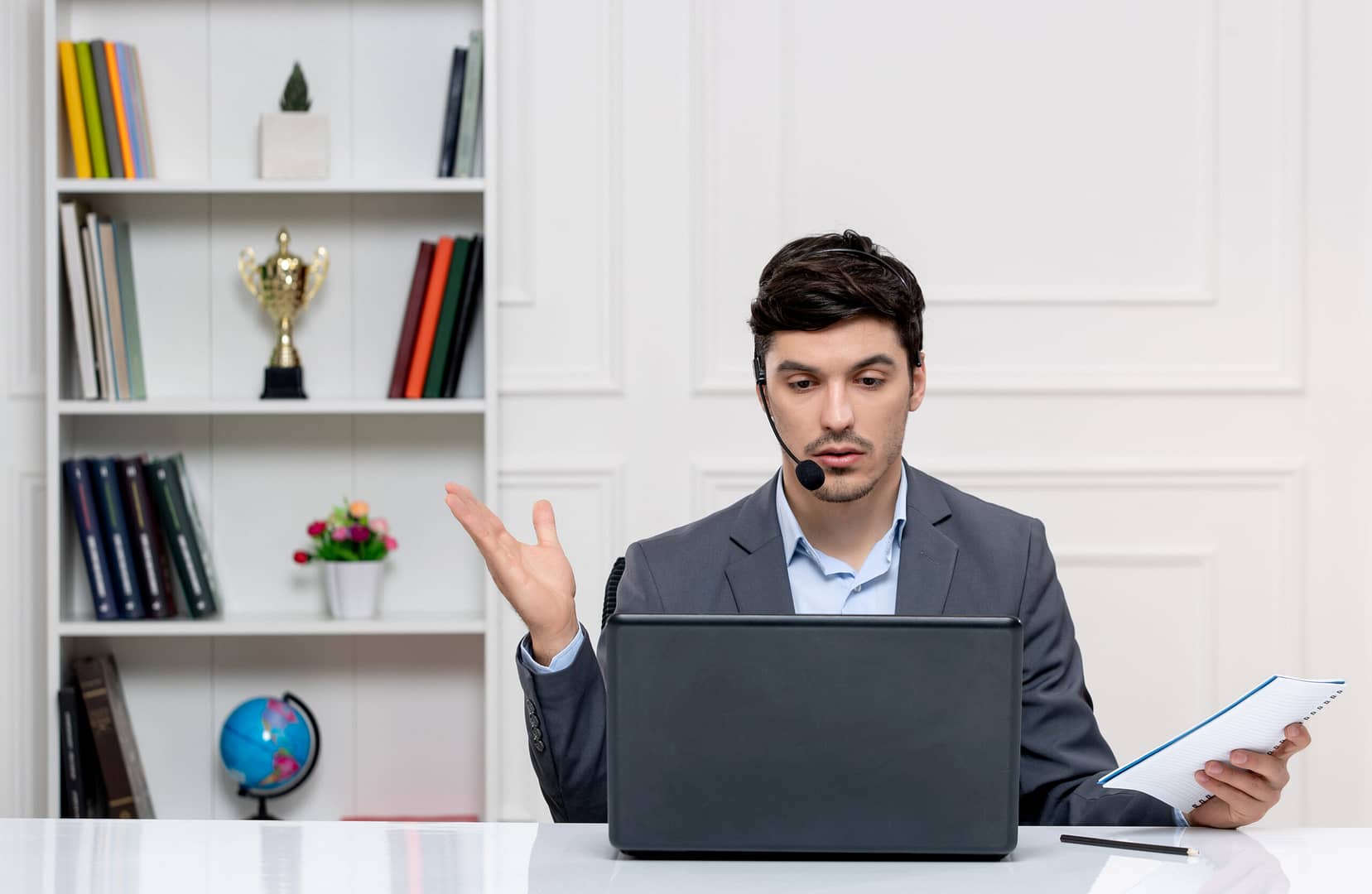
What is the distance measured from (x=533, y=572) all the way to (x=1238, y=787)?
2.11ft

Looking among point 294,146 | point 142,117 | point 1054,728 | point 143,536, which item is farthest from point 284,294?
point 1054,728

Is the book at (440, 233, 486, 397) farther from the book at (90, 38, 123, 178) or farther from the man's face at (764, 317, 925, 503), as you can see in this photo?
the man's face at (764, 317, 925, 503)

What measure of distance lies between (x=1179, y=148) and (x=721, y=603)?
1698 millimetres

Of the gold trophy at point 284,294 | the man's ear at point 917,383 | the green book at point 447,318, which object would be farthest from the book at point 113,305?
the man's ear at point 917,383

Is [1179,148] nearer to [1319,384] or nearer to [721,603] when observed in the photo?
[1319,384]

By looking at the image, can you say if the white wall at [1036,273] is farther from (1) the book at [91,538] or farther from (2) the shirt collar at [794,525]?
(2) the shirt collar at [794,525]

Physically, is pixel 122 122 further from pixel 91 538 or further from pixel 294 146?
pixel 91 538

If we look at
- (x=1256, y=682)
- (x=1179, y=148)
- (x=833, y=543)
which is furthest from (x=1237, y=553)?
(x=833, y=543)

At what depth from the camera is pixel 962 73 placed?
2.65 metres

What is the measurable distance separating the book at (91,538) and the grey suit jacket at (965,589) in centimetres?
145

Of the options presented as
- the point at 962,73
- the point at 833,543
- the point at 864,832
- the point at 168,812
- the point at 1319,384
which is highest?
the point at 962,73

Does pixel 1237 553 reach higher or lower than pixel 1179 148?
lower

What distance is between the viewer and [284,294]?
2.62 m

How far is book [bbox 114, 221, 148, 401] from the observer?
103 inches
